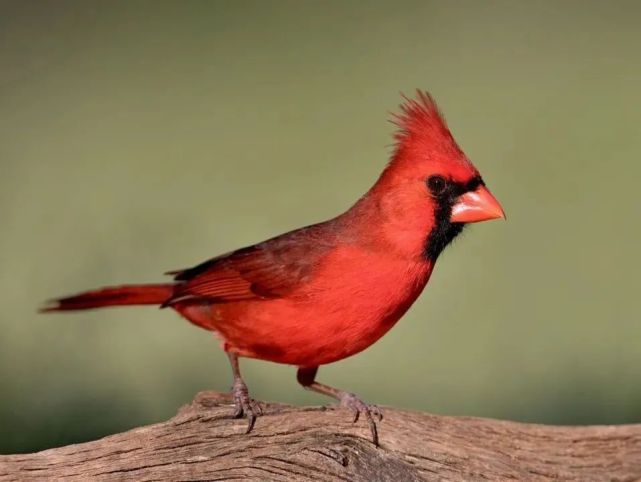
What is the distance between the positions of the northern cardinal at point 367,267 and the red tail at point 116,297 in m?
0.17

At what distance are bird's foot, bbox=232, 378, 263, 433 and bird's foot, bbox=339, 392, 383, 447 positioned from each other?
0.17 meters

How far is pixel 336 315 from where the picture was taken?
176 centimetres

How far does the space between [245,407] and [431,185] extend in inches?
Result: 20.5

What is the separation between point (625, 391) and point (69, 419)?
1.53m

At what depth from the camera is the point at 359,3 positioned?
284 cm

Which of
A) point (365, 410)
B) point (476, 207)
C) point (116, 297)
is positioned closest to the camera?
point (476, 207)

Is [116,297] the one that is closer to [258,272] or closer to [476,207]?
[258,272]

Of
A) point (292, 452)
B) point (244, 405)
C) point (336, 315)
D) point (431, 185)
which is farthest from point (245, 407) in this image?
point (431, 185)

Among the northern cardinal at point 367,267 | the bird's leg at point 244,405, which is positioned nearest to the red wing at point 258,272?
the northern cardinal at point 367,267

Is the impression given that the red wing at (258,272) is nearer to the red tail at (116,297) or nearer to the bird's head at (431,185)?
the red tail at (116,297)

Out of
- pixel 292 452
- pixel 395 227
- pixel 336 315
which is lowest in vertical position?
pixel 292 452

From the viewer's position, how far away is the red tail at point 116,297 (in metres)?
1.98

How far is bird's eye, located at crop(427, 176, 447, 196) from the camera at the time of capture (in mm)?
1763

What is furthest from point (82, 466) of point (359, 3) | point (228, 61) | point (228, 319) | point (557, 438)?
point (359, 3)
